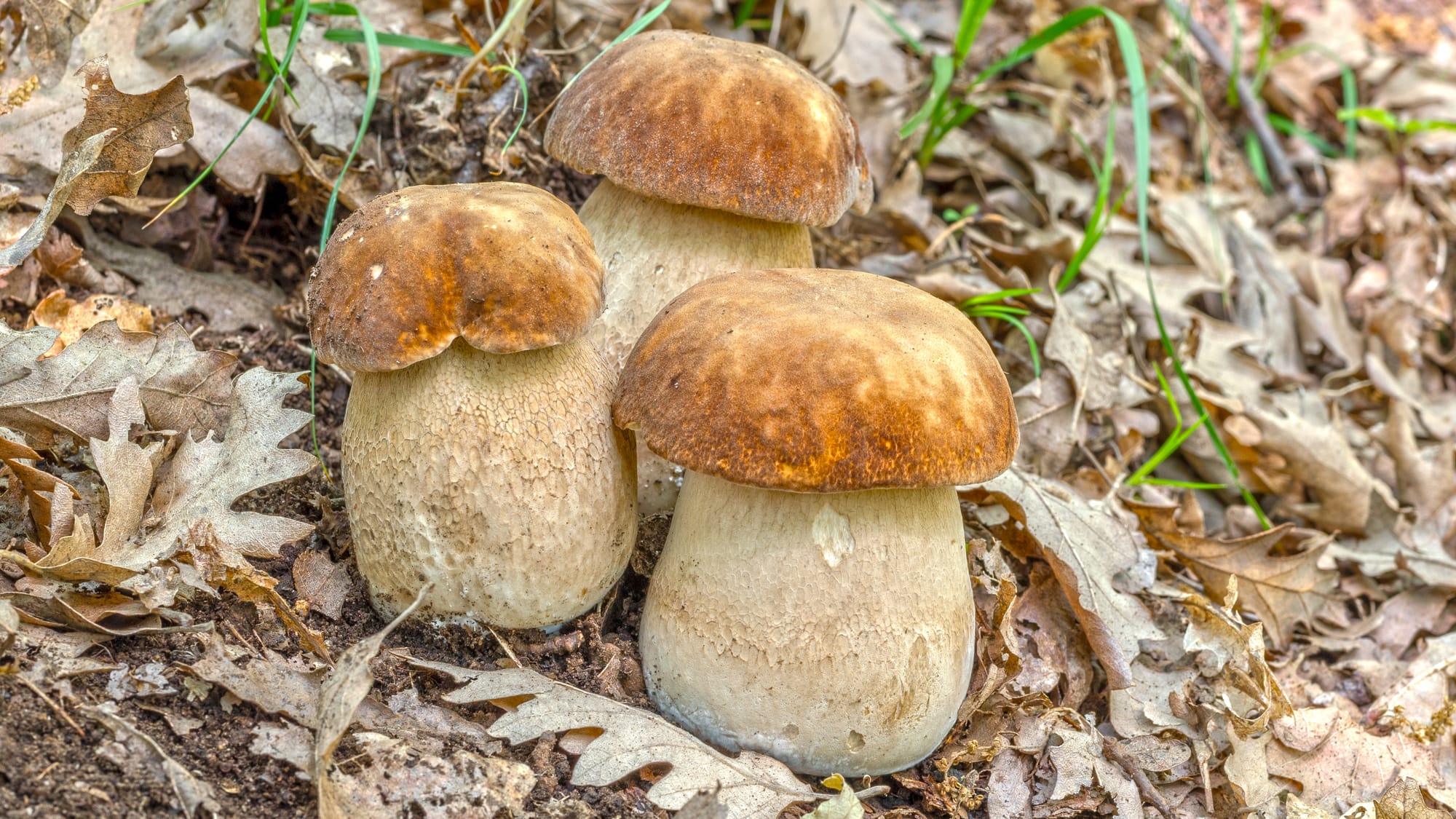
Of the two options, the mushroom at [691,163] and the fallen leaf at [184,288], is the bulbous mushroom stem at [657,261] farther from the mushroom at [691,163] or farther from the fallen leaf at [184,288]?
the fallen leaf at [184,288]

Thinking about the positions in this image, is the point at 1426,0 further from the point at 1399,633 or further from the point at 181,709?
the point at 181,709

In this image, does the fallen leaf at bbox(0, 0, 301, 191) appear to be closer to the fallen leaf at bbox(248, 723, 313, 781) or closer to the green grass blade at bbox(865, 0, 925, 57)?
the fallen leaf at bbox(248, 723, 313, 781)

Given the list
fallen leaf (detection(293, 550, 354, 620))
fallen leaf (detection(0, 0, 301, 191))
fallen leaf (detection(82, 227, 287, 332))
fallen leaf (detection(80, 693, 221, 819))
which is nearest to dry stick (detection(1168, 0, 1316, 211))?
fallen leaf (detection(0, 0, 301, 191))

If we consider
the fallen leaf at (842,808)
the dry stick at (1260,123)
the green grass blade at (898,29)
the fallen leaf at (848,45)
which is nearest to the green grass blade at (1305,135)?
the dry stick at (1260,123)

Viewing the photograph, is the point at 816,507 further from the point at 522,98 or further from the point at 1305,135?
the point at 1305,135

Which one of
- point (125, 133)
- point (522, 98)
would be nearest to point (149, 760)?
point (125, 133)

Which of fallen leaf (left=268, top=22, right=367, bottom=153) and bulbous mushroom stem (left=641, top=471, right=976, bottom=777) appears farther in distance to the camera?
fallen leaf (left=268, top=22, right=367, bottom=153)

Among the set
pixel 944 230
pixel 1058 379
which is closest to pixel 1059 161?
pixel 944 230
